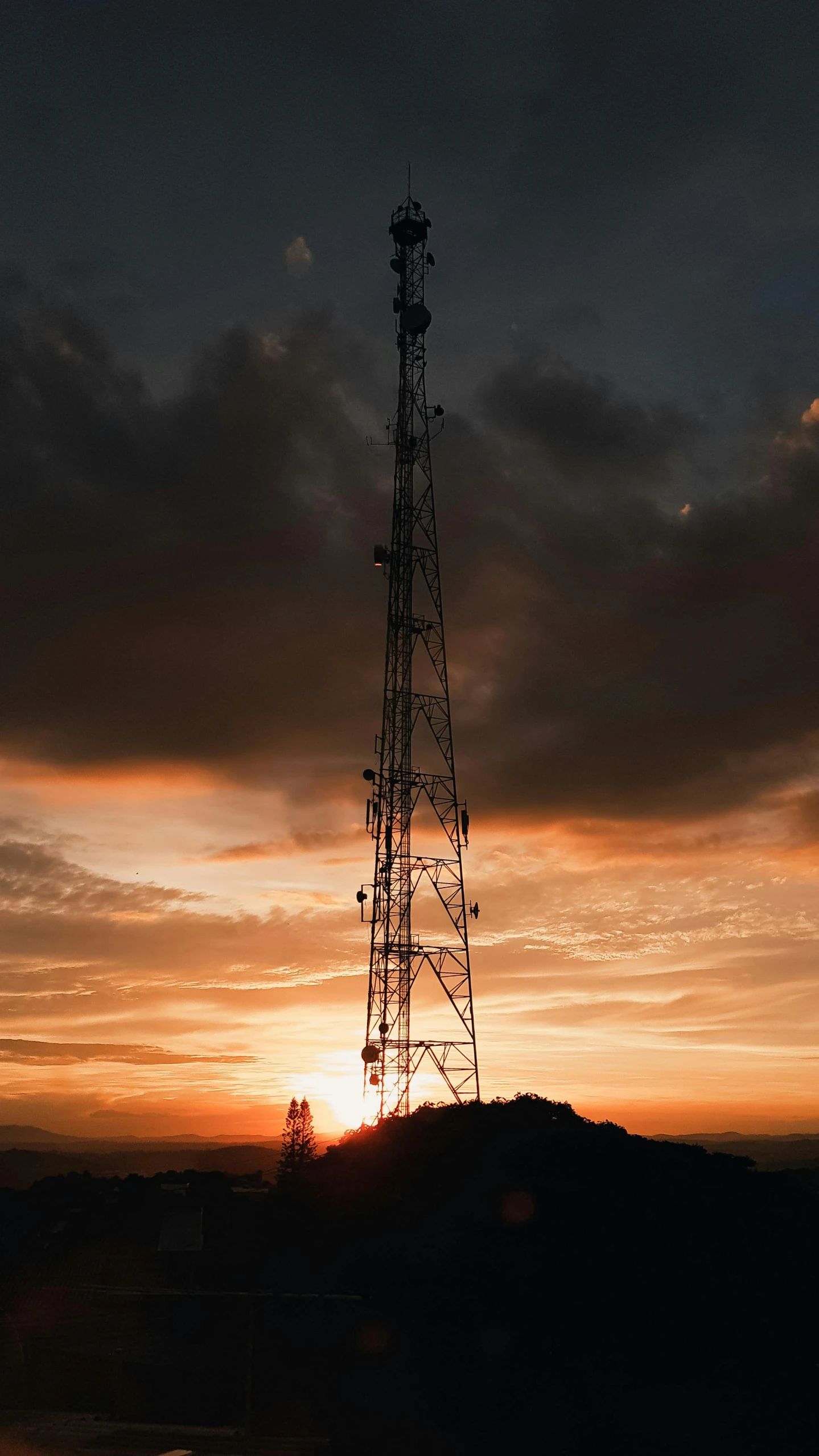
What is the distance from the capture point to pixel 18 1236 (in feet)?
162

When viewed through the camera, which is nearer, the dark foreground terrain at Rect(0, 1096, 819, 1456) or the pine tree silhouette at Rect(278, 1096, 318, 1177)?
the dark foreground terrain at Rect(0, 1096, 819, 1456)

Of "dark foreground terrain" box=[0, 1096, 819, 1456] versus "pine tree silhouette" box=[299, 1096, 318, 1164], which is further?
"pine tree silhouette" box=[299, 1096, 318, 1164]

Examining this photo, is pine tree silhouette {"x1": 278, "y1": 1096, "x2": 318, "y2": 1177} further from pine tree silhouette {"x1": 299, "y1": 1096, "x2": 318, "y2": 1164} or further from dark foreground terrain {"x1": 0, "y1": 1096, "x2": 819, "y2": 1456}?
dark foreground terrain {"x1": 0, "y1": 1096, "x2": 819, "y2": 1456}

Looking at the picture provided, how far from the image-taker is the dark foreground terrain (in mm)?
25750

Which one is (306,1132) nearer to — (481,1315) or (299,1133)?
(299,1133)

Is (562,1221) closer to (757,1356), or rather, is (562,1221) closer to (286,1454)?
(757,1356)

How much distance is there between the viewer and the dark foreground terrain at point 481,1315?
25750mm

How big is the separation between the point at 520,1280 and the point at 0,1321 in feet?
58.0

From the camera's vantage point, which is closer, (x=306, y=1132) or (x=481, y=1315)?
(x=481, y=1315)

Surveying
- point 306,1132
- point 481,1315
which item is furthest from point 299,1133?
point 481,1315

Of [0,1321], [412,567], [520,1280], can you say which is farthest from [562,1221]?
[412,567]

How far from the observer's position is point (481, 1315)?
29094 millimetres

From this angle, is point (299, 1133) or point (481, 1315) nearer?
point (481, 1315)

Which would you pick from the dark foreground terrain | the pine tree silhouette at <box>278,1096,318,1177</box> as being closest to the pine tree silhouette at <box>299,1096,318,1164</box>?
the pine tree silhouette at <box>278,1096,318,1177</box>
